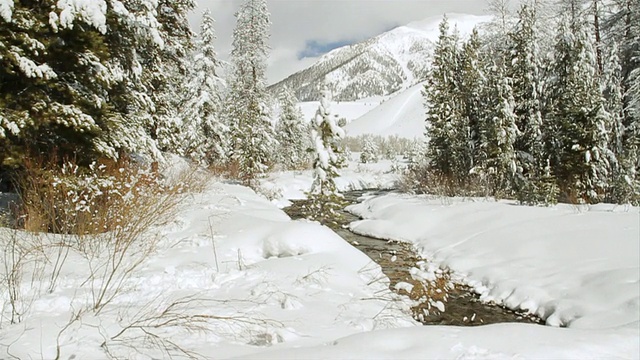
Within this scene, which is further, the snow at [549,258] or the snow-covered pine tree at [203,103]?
the snow-covered pine tree at [203,103]

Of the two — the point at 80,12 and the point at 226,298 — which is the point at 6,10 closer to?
the point at 80,12

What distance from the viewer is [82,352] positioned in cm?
300

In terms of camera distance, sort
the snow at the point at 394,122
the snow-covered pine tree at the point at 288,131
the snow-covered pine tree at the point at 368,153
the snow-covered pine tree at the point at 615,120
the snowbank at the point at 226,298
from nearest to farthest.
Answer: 1. the snowbank at the point at 226,298
2. the snow-covered pine tree at the point at 615,120
3. the snow-covered pine tree at the point at 288,131
4. the snow-covered pine tree at the point at 368,153
5. the snow at the point at 394,122

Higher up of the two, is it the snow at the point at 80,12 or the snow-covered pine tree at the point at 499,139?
the snow at the point at 80,12

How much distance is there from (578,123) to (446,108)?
7871mm

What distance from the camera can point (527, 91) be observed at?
2070 centimetres

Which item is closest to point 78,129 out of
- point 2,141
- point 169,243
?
point 2,141

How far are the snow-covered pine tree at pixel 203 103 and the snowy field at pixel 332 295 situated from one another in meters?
11.9

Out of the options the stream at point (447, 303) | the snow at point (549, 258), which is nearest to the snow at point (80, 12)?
the stream at point (447, 303)

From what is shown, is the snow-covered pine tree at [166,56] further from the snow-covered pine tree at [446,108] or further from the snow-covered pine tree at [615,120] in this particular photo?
the snow-covered pine tree at [615,120]

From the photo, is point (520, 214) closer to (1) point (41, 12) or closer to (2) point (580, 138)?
(2) point (580, 138)

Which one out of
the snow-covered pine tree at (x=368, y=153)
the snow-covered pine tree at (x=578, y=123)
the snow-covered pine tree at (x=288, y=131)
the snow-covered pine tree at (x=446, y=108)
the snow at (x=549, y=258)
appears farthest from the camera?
the snow-covered pine tree at (x=368, y=153)

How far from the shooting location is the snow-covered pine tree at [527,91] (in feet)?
65.6

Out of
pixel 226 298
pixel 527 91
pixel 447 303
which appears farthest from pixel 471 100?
pixel 226 298
